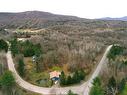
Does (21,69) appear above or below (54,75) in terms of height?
above

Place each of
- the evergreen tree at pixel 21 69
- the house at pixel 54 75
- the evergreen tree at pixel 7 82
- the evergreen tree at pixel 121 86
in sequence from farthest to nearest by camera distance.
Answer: the evergreen tree at pixel 21 69 < the house at pixel 54 75 < the evergreen tree at pixel 121 86 < the evergreen tree at pixel 7 82

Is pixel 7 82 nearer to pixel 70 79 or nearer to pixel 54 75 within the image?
pixel 54 75

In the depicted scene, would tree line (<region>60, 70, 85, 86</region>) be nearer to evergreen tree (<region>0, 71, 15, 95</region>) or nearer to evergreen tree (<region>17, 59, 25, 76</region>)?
evergreen tree (<region>17, 59, 25, 76</region>)

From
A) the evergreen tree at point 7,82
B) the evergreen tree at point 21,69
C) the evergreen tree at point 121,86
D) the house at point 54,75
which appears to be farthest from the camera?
the evergreen tree at point 21,69

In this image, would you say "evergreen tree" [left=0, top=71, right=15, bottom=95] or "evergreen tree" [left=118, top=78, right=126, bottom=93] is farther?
"evergreen tree" [left=118, top=78, right=126, bottom=93]

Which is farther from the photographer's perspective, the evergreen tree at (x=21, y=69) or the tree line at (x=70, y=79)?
the evergreen tree at (x=21, y=69)

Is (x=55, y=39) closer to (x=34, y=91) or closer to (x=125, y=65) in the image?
(x=125, y=65)

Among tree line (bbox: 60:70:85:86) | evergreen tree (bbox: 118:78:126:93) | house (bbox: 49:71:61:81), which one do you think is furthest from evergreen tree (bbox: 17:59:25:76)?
evergreen tree (bbox: 118:78:126:93)

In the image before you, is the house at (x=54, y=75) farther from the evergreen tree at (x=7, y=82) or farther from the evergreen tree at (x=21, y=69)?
the evergreen tree at (x=7, y=82)

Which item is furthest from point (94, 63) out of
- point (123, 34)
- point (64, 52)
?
point (123, 34)

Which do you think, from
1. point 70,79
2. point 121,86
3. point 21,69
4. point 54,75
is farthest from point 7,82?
point 121,86

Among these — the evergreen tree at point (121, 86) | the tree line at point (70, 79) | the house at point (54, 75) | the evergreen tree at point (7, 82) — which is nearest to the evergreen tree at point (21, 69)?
the house at point (54, 75)
